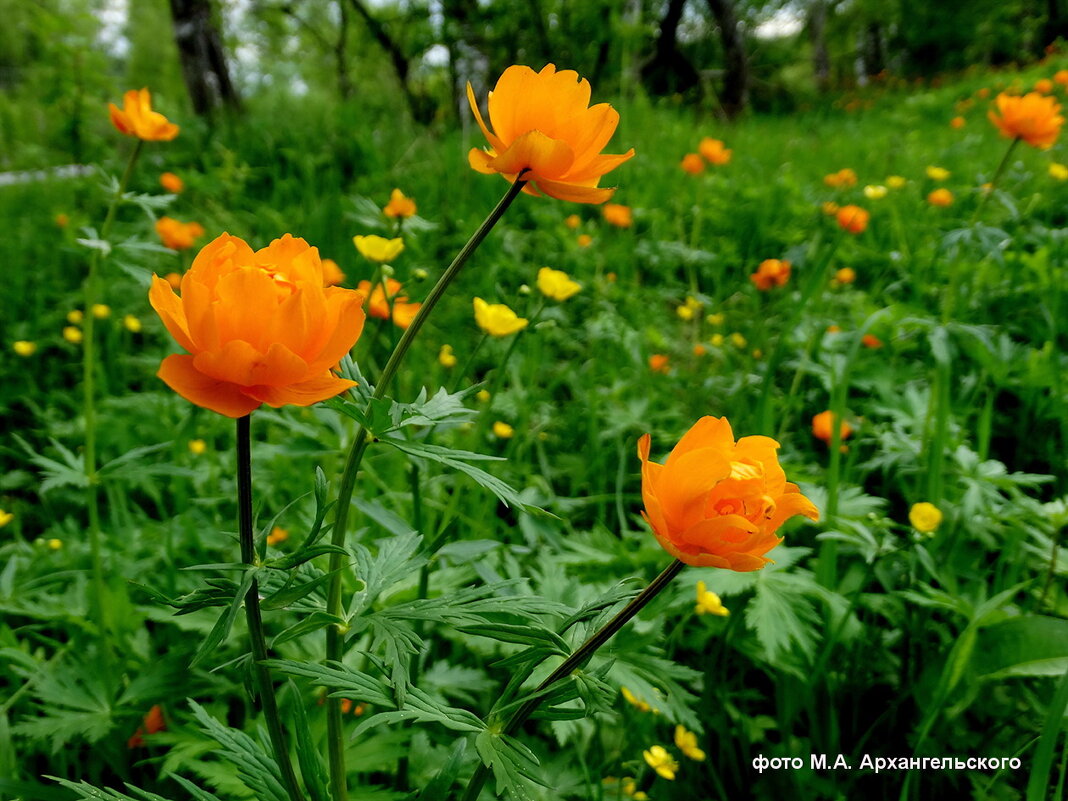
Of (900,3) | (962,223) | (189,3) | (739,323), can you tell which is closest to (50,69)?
(189,3)

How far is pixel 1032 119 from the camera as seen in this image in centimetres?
168

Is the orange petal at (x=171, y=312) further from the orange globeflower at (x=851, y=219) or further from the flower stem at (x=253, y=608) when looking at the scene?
the orange globeflower at (x=851, y=219)

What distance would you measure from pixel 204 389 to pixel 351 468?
14cm

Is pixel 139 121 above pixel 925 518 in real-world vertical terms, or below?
above

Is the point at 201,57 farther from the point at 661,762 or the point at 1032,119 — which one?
the point at 661,762

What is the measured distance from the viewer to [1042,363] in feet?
4.90

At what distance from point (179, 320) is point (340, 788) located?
16.5 inches

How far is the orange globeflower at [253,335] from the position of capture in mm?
423

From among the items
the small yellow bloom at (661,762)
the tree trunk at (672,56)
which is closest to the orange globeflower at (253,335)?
the small yellow bloom at (661,762)

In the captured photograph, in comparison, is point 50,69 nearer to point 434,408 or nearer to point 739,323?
point 739,323

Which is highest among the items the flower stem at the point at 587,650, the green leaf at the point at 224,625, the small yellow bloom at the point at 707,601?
the green leaf at the point at 224,625

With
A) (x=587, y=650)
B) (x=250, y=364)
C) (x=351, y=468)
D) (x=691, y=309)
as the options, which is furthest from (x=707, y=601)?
(x=691, y=309)

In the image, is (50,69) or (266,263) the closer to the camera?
(266,263)

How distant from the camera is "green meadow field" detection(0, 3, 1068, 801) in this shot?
52 centimetres
